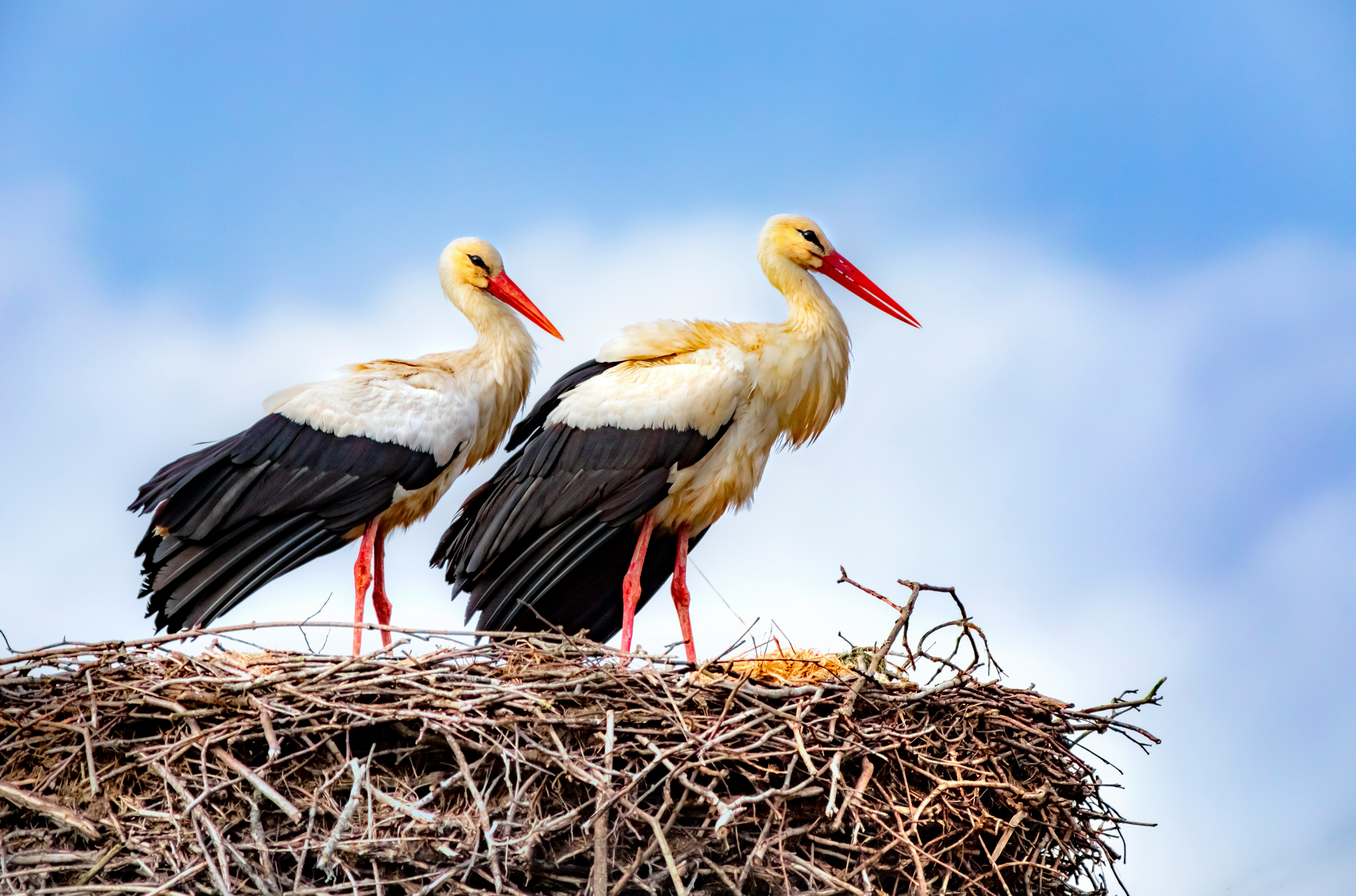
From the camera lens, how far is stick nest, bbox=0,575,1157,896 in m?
3.81

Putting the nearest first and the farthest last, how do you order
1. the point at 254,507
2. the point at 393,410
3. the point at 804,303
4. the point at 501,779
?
the point at 501,779
the point at 254,507
the point at 393,410
the point at 804,303

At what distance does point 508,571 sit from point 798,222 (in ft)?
5.86

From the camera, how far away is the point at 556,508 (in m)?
5.07

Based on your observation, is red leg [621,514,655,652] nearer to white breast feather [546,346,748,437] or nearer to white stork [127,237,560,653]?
white breast feather [546,346,748,437]

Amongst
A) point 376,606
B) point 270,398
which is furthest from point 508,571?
point 270,398

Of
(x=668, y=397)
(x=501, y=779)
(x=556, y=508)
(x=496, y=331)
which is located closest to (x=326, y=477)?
(x=556, y=508)

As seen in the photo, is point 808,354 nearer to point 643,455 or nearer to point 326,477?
point 643,455

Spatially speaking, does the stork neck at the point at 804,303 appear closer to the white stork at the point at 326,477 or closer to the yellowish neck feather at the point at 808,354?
the yellowish neck feather at the point at 808,354

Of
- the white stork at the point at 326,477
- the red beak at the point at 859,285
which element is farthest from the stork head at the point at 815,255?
the white stork at the point at 326,477

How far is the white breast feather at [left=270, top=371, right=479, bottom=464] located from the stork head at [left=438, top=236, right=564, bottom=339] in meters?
0.50

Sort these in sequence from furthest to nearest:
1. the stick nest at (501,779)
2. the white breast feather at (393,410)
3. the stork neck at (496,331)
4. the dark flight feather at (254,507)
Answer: the stork neck at (496,331) < the white breast feather at (393,410) < the dark flight feather at (254,507) < the stick nest at (501,779)

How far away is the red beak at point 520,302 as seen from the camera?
19.1 feet

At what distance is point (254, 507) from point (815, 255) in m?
2.26

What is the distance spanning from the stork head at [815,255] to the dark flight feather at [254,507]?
1551mm
